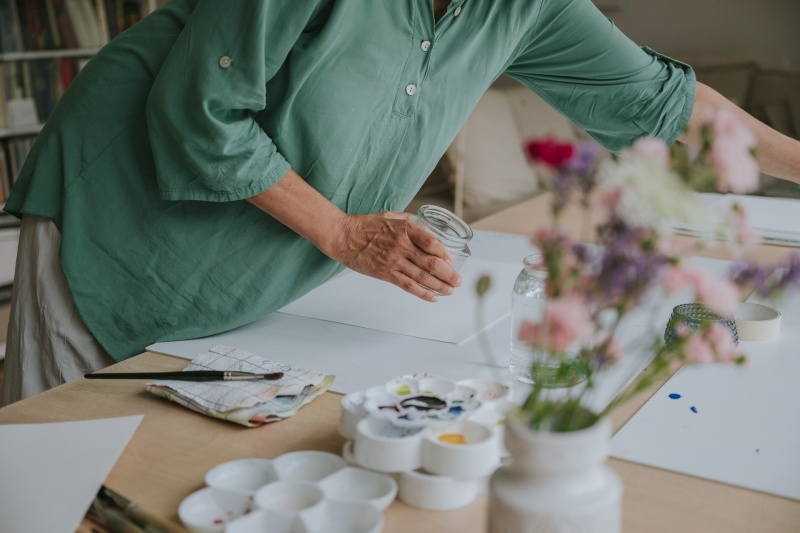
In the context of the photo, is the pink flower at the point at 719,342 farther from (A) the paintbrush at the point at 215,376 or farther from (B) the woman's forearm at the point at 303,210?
(B) the woman's forearm at the point at 303,210

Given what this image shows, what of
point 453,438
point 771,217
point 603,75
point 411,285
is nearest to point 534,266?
point 411,285

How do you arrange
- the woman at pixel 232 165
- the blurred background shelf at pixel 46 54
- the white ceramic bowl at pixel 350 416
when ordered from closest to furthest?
the white ceramic bowl at pixel 350 416 → the woman at pixel 232 165 → the blurred background shelf at pixel 46 54

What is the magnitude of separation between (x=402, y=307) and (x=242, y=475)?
0.57 metres

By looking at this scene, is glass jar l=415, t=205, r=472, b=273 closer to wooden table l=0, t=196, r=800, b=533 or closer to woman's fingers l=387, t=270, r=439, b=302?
woman's fingers l=387, t=270, r=439, b=302

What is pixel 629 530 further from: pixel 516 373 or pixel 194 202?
pixel 194 202

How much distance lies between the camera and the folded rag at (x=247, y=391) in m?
0.79

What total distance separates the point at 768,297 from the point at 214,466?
0.48m

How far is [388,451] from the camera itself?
2.06ft

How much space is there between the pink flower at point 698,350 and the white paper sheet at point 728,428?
270 mm

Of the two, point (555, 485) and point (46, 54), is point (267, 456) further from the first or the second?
point (46, 54)

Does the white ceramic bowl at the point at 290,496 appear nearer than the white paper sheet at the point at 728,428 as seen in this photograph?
Yes

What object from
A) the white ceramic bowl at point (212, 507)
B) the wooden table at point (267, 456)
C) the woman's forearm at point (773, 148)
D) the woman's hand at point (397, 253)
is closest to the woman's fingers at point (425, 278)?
the woman's hand at point (397, 253)

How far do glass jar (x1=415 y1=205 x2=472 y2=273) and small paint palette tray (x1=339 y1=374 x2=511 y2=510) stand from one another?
30cm

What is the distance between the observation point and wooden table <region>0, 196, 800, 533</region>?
0.63 metres
